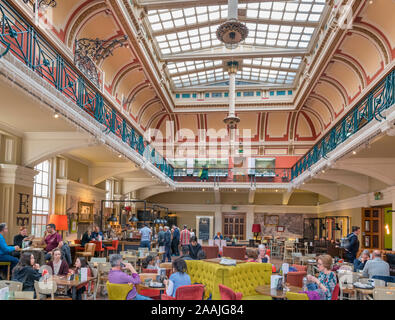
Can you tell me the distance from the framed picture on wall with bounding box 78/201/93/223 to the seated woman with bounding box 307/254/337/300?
8968 mm

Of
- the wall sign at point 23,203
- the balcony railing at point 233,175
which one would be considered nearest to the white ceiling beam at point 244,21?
the balcony railing at point 233,175

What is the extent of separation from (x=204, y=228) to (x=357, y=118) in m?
13.0

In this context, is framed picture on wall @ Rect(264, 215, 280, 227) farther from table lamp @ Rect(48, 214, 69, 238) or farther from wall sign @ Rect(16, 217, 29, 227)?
wall sign @ Rect(16, 217, 29, 227)

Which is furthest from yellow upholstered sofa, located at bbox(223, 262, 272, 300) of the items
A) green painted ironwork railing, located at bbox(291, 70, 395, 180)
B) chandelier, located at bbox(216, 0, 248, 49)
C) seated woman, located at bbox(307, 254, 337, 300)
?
chandelier, located at bbox(216, 0, 248, 49)

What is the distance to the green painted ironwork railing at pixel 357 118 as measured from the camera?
6.97m

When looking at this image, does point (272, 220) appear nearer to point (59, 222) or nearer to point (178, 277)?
point (59, 222)

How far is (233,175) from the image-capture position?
19.2m

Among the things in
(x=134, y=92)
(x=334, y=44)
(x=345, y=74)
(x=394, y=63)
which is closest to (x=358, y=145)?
(x=394, y=63)

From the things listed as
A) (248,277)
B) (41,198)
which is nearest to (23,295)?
(248,277)

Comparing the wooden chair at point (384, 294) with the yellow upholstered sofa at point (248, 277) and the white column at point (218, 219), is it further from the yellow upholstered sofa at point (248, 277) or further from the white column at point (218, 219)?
the white column at point (218, 219)

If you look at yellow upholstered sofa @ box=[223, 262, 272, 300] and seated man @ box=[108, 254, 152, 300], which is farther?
yellow upholstered sofa @ box=[223, 262, 272, 300]

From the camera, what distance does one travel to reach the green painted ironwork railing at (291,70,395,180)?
6.97 metres

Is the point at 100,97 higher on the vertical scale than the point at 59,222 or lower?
higher

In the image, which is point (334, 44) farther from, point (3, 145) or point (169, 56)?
point (3, 145)
